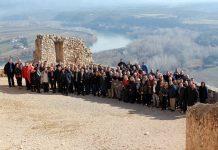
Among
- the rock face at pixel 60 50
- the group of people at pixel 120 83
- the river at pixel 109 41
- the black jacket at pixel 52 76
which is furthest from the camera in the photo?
the river at pixel 109 41

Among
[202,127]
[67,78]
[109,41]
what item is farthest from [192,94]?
[109,41]

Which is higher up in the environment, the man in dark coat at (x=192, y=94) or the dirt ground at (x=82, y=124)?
the man in dark coat at (x=192, y=94)

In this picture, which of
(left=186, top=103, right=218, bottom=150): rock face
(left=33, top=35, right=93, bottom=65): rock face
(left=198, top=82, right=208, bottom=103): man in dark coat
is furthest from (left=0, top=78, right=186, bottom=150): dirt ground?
(left=33, top=35, right=93, bottom=65): rock face

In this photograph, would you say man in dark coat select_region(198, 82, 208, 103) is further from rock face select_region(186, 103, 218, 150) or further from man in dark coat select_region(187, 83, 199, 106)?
rock face select_region(186, 103, 218, 150)

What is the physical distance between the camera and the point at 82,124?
17.2 metres

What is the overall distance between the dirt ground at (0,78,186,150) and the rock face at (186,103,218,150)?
3.17m

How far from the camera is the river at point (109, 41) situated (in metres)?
116

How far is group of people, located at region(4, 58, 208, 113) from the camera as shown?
765 inches

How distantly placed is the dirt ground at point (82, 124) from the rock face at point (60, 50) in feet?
25.5

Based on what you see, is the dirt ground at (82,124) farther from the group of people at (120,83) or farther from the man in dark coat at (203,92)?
the man in dark coat at (203,92)

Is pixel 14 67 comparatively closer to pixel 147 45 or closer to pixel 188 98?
pixel 188 98

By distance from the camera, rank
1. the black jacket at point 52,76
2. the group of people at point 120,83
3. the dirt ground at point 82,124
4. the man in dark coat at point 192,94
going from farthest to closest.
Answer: the black jacket at point 52,76, the group of people at point 120,83, the man in dark coat at point 192,94, the dirt ground at point 82,124

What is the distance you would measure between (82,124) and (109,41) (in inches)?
4378

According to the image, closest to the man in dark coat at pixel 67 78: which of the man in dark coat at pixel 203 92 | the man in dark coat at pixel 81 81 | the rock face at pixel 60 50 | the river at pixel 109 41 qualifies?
the man in dark coat at pixel 81 81
